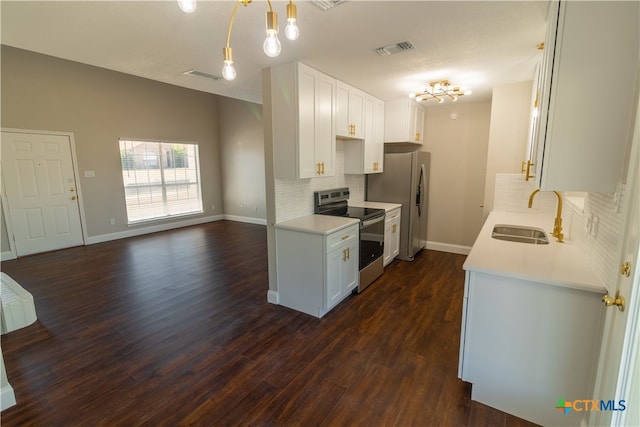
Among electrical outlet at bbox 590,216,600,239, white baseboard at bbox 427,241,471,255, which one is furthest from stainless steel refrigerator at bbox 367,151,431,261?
electrical outlet at bbox 590,216,600,239

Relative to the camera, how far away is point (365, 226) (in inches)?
140

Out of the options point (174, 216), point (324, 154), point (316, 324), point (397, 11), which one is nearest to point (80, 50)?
point (324, 154)

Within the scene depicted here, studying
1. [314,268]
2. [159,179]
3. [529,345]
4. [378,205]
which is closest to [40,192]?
[159,179]

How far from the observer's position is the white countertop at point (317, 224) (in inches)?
115

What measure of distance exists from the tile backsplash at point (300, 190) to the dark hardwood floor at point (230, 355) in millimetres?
1098

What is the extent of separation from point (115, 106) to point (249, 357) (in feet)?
20.2

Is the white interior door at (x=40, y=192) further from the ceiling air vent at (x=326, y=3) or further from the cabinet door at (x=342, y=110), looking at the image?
the ceiling air vent at (x=326, y=3)

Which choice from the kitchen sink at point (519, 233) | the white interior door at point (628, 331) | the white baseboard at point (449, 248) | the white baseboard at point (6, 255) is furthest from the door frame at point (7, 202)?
the white interior door at point (628, 331)

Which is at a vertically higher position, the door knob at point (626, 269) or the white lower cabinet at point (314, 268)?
the door knob at point (626, 269)

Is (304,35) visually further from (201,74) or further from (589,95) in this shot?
(589,95)

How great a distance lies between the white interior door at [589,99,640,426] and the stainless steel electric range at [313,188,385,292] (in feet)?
7.82

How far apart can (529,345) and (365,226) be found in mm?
2040

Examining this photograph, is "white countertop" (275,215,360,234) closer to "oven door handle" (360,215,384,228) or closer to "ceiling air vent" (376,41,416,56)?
"oven door handle" (360,215,384,228)

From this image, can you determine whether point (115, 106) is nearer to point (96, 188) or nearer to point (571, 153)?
point (96, 188)
